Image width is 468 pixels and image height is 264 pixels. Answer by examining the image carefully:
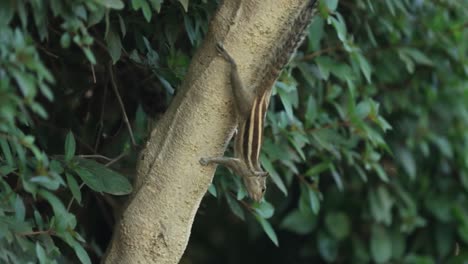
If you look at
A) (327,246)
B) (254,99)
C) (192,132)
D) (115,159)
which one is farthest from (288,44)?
(327,246)

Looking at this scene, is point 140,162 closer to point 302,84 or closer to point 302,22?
point 302,22

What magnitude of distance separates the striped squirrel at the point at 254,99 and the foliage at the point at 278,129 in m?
0.13

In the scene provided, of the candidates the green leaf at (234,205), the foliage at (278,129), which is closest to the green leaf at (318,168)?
the foliage at (278,129)

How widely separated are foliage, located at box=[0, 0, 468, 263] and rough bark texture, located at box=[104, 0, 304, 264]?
93 millimetres

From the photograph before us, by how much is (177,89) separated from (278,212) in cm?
171

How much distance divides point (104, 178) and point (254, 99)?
414 millimetres

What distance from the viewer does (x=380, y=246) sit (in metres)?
3.87

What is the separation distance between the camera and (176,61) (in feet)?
7.88

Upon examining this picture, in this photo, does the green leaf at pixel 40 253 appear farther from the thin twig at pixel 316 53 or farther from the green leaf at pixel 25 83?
the thin twig at pixel 316 53

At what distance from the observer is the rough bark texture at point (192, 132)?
2.18 m

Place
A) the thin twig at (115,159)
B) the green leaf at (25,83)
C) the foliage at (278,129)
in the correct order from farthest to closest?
the thin twig at (115,159) → the foliage at (278,129) → the green leaf at (25,83)

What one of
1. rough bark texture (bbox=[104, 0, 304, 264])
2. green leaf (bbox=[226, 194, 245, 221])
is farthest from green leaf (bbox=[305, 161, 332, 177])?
rough bark texture (bbox=[104, 0, 304, 264])

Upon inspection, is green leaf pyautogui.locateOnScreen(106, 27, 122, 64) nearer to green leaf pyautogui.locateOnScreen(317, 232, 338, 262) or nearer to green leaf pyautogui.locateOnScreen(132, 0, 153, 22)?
green leaf pyautogui.locateOnScreen(132, 0, 153, 22)

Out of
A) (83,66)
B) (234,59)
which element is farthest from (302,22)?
(83,66)
